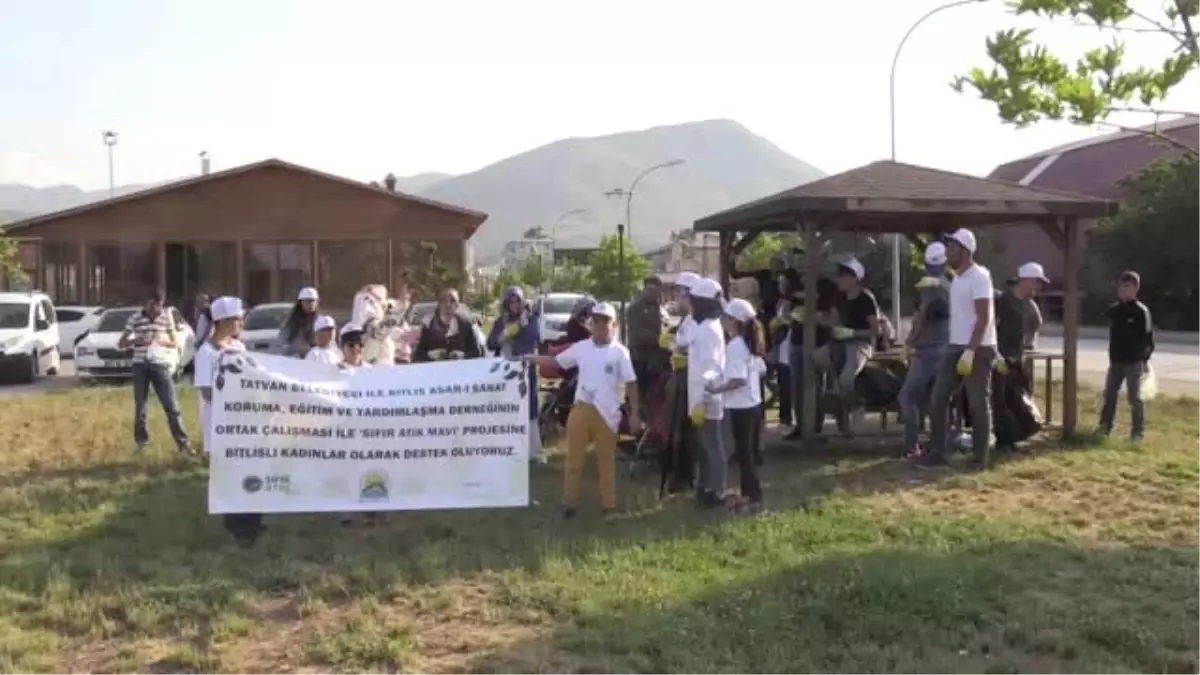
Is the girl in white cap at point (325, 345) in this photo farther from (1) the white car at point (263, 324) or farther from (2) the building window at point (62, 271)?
(2) the building window at point (62, 271)

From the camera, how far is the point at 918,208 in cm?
1208

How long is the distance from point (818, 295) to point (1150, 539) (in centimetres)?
487

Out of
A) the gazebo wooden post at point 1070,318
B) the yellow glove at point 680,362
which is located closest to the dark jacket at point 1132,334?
the gazebo wooden post at point 1070,318

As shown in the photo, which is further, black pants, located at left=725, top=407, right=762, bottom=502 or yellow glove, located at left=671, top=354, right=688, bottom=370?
yellow glove, located at left=671, top=354, right=688, bottom=370

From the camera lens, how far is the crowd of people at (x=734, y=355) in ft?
30.5

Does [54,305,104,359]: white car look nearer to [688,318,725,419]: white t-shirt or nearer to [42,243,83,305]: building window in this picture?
[42,243,83,305]: building window

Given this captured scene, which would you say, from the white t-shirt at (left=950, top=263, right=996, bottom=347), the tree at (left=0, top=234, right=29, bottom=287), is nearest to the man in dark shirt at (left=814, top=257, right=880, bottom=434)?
the white t-shirt at (left=950, top=263, right=996, bottom=347)

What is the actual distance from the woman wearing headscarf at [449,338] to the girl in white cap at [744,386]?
3336 mm

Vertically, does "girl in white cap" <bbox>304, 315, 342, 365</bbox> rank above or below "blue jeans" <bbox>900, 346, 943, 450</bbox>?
above

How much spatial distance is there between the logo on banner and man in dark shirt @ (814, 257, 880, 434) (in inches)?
199

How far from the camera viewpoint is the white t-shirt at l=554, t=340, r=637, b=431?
9.15 m

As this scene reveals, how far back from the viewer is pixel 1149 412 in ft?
53.8

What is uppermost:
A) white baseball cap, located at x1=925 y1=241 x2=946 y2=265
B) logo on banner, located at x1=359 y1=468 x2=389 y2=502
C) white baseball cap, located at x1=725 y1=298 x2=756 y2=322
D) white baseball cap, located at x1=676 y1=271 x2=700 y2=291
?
white baseball cap, located at x1=925 y1=241 x2=946 y2=265

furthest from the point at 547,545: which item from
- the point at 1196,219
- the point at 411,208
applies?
the point at 1196,219
